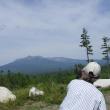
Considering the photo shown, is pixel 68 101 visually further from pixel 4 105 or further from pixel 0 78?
pixel 0 78

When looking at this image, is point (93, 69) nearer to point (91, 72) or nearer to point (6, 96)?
point (91, 72)

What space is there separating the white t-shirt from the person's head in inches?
2.8

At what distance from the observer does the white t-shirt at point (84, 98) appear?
16.0ft

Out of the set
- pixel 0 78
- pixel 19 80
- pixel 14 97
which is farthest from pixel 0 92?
pixel 19 80

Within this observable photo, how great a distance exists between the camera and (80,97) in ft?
16.2

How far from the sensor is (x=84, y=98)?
16.1 feet

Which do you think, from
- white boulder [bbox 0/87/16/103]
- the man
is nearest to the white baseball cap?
the man

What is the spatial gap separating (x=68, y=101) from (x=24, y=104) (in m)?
12.0

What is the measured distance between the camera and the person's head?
16.3ft

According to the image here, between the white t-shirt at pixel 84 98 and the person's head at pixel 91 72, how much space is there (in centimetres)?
7

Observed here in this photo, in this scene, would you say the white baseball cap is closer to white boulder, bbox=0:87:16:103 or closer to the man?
the man

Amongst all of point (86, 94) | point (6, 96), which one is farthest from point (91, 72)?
point (6, 96)

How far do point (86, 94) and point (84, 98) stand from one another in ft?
0.17

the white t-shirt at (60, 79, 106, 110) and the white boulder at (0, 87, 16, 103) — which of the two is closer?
the white t-shirt at (60, 79, 106, 110)
